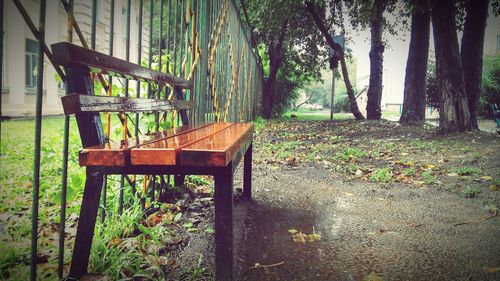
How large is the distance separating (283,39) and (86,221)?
15631 millimetres

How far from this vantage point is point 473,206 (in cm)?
251

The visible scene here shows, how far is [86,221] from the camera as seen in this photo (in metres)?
1.21

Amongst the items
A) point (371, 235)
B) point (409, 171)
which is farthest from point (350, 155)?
point (371, 235)

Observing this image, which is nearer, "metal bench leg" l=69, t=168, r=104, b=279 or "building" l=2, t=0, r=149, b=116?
"metal bench leg" l=69, t=168, r=104, b=279

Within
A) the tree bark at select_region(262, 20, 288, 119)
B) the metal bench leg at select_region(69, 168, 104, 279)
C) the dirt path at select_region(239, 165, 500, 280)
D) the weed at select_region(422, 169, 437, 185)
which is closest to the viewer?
the metal bench leg at select_region(69, 168, 104, 279)

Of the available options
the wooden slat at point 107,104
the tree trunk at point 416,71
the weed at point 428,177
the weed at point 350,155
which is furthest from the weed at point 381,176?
the tree trunk at point 416,71

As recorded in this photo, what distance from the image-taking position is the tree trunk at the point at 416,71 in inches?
370

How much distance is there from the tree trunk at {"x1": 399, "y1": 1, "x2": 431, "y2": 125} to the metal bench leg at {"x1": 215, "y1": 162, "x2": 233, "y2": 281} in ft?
31.5

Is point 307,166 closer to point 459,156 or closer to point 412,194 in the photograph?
point 412,194

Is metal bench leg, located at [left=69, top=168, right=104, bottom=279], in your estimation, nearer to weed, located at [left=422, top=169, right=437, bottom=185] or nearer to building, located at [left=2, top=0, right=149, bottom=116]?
weed, located at [left=422, top=169, right=437, bottom=185]

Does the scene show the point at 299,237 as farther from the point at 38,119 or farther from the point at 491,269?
the point at 38,119

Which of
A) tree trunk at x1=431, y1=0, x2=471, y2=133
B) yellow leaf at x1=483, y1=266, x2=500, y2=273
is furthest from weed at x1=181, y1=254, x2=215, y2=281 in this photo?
tree trunk at x1=431, y1=0, x2=471, y2=133

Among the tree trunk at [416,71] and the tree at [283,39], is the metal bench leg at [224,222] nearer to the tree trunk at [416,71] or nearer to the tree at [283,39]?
the tree trunk at [416,71]

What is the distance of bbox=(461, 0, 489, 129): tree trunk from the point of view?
6.91 m
